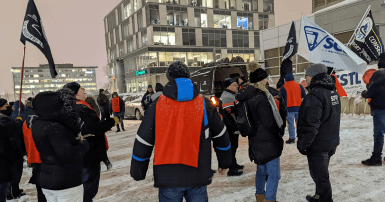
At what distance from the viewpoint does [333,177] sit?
13.7 ft

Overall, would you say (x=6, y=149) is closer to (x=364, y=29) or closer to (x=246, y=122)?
(x=246, y=122)

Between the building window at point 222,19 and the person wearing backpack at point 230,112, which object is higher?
the building window at point 222,19

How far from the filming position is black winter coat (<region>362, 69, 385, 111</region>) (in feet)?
14.2

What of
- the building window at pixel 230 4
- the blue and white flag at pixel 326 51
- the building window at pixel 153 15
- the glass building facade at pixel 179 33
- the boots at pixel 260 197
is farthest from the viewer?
the building window at pixel 230 4

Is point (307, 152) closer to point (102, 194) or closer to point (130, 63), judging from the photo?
point (102, 194)

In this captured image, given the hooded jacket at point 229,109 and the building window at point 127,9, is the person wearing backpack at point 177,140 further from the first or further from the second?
the building window at point 127,9

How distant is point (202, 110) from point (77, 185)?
160 cm

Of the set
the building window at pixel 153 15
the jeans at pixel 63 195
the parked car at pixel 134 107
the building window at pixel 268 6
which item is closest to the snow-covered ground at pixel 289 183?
the jeans at pixel 63 195

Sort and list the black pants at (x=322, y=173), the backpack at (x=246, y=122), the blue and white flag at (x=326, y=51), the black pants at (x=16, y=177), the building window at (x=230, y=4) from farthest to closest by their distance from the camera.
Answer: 1. the building window at (x=230, y=4)
2. the blue and white flag at (x=326, y=51)
3. the black pants at (x=16, y=177)
4. the backpack at (x=246, y=122)
5. the black pants at (x=322, y=173)

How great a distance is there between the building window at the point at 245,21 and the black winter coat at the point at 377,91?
47882 mm

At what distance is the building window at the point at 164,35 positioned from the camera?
41812mm

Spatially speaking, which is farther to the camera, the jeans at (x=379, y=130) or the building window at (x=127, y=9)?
the building window at (x=127, y=9)

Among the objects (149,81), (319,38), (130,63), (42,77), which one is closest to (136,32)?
(130,63)

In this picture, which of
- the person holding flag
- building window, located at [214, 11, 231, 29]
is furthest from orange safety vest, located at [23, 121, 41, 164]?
building window, located at [214, 11, 231, 29]
